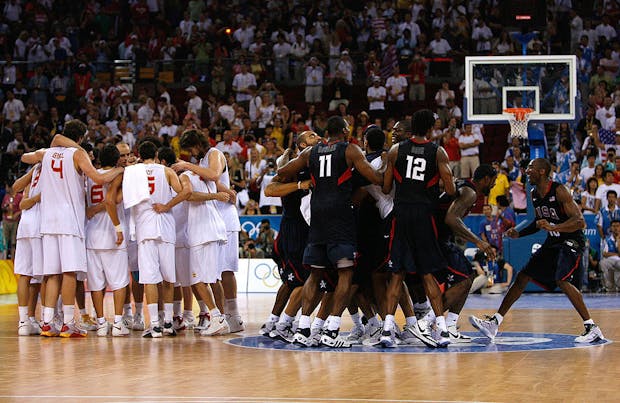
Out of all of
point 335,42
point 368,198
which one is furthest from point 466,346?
point 335,42

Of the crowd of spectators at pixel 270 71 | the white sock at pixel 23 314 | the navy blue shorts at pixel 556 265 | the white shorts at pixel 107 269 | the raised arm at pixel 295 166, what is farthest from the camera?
the crowd of spectators at pixel 270 71

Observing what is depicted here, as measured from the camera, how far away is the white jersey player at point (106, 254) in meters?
12.4

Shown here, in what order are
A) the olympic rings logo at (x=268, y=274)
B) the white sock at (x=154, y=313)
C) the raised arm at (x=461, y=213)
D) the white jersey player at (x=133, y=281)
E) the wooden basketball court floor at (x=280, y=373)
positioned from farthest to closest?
1. the olympic rings logo at (x=268, y=274)
2. the white jersey player at (x=133, y=281)
3. the white sock at (x=154, y=313)
4. the raised arm at (x=461, y=213)
5. the wooden basketball court floor at (x=280, y=373)

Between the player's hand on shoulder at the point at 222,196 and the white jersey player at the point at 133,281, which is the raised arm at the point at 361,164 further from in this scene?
the white jersey player at the point at 133,281

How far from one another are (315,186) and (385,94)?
16.4m

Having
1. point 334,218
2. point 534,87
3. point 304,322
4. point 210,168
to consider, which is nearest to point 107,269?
point 210,168

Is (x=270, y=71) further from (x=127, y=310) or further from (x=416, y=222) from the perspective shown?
(x=416, y=222)

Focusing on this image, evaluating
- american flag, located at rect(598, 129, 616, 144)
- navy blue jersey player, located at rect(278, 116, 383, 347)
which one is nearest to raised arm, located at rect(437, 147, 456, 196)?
navy blue jersey player, located at rect(278, 116, 383, 347)

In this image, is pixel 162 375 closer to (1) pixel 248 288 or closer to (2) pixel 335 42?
(1) pixel 248 288

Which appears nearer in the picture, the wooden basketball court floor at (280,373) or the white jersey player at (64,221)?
the wooden basketball court floor at (280,373)

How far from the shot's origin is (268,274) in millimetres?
21438

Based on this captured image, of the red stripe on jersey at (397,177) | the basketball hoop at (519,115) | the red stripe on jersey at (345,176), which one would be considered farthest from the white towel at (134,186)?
the basketball hoop at (519,115)

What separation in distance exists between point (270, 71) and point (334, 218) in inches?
731

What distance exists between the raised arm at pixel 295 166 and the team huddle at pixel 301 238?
0.06 ft
